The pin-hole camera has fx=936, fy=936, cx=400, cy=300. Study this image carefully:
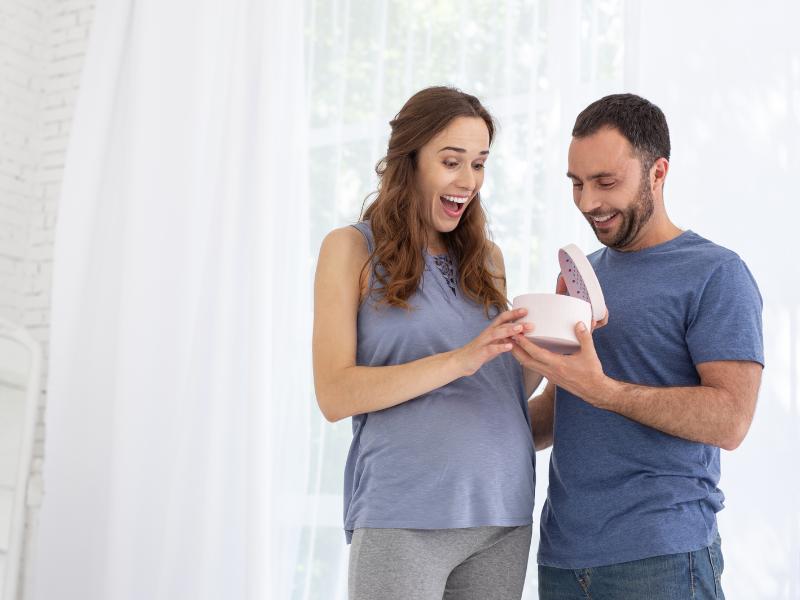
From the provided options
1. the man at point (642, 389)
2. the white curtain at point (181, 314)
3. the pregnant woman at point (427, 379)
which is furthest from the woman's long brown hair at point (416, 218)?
the white curtain at point (181, 314)

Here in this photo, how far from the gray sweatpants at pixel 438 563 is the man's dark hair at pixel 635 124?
646 millimetres

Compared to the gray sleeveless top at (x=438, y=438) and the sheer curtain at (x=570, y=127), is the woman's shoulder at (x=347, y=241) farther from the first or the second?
the sheer curtain at (x=570, y=127)

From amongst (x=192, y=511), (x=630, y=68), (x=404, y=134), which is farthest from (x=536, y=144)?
(x=192, y=511)

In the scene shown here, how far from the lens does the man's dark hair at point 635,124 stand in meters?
1.54

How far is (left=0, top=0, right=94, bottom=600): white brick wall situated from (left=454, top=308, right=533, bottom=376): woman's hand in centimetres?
224

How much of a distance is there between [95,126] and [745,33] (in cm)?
206

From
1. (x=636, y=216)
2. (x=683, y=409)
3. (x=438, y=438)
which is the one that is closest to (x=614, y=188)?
(x=636, y=216)

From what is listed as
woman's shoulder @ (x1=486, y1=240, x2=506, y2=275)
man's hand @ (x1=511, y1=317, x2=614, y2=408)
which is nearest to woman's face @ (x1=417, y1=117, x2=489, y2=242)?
woman's shoulder @ (x1=486, y1=240, x2=506, y2=275)

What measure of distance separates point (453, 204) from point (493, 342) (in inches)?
14.3

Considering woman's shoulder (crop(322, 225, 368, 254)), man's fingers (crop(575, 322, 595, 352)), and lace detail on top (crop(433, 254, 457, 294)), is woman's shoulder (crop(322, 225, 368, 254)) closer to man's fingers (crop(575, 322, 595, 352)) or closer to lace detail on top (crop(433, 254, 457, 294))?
lace detail on top (crop(433, 254, 457, 294))

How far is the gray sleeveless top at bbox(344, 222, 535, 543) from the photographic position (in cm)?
140

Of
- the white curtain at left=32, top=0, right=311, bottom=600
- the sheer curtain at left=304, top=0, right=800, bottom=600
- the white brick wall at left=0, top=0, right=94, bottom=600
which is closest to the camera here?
the sheer curtain at left=304, top=0, right=800, bottom=600

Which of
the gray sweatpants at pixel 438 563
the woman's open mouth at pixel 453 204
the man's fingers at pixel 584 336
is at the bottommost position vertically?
the gray sweatpants at pixel 438 563

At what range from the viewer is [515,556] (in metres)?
1.46
